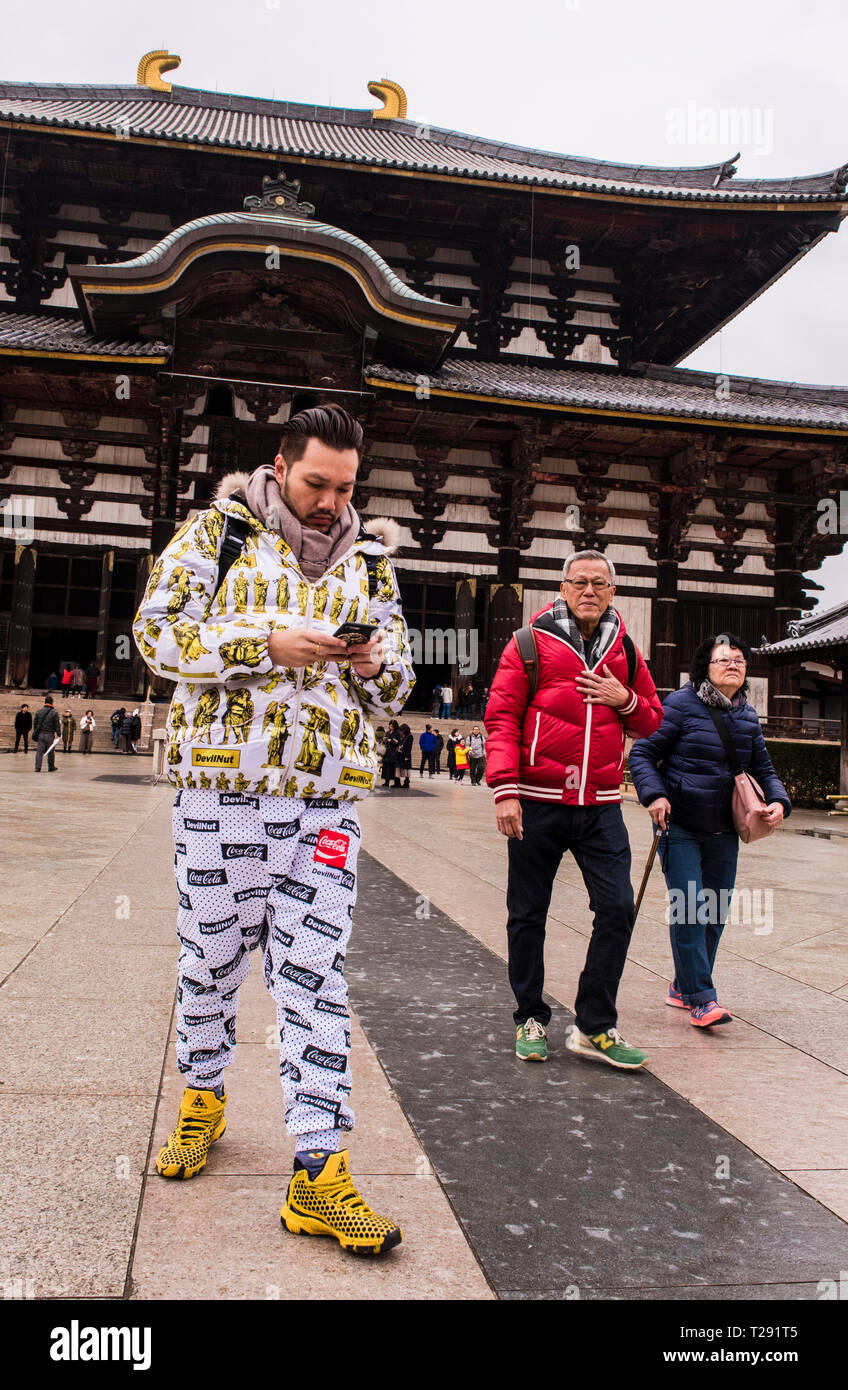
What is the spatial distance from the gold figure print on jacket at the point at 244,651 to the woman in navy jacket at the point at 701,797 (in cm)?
229

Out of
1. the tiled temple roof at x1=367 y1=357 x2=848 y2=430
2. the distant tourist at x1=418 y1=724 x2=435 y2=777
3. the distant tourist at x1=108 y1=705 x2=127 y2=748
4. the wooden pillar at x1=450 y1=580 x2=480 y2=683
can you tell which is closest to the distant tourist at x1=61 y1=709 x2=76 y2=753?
the distant tourist at x1=108 y1=705 x2=127 y2=748

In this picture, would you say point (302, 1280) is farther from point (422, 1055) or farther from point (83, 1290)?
point (422, 1055)

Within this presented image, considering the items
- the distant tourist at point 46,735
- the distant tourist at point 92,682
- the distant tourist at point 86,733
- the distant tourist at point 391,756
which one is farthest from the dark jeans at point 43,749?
the distant tourist at point 391,756

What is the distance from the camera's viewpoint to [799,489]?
20.0m

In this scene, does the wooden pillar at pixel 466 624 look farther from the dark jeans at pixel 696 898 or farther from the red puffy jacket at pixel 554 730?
the red puffy jacket at pixel 554 730

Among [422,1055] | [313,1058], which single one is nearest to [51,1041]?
[422,1055]

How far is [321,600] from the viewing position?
2.37 meters

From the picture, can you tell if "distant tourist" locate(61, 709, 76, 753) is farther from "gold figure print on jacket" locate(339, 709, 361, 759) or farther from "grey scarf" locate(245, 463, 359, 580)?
"gold figure print on jacket" locate(339, 709, 361, 759)

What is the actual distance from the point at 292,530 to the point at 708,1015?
8.96 ft

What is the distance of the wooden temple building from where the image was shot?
17469mm

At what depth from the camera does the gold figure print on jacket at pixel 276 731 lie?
2256mm

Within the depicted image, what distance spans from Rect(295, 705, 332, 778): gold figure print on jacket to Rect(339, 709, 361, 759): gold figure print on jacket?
4cm

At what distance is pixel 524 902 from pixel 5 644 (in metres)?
17.4

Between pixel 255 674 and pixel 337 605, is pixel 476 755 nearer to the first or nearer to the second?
pixel 337 605
